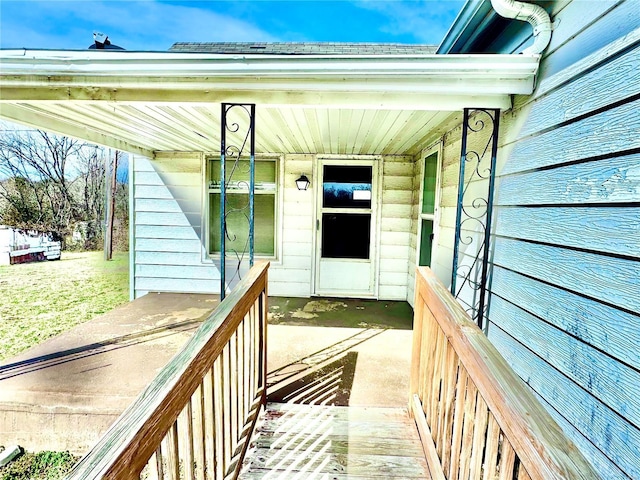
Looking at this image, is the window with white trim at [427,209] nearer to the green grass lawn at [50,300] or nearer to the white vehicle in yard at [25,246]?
Answer: the green grass lawn at [50,300]

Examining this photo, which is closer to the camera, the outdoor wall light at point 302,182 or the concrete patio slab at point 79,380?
the concrete patio slab at point 79,380

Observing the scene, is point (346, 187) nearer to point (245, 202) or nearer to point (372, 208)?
point (372, 208)

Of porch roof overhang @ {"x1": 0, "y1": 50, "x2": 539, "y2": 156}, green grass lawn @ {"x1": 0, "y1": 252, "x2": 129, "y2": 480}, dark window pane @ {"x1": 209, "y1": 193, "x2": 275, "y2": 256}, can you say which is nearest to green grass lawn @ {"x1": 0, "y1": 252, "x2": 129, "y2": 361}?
green grass lawn @ {"x1": 0, "y1": 252, "x2": 129, "y2": 480}

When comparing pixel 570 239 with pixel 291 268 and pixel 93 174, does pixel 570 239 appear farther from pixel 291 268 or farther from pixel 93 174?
pixel 93 174

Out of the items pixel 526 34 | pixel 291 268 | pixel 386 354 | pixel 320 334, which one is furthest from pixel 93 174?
pixel 526 34

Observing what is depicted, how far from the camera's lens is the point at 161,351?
2.85 metres

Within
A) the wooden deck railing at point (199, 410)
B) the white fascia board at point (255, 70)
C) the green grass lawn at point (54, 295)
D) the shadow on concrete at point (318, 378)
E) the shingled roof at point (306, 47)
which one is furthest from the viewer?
the green grass lawn at point (54, 295)

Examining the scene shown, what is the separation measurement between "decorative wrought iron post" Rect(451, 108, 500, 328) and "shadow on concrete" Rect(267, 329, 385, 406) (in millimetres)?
1069

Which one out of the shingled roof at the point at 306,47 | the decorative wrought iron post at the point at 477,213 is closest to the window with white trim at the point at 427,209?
the decorative wrought iron post at the point at 477,213

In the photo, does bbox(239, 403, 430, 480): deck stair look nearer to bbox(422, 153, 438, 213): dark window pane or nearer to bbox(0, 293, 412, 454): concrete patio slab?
bbox(0, 293, 412, 454): concrete patio slab

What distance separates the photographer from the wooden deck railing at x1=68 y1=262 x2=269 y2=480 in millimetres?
610

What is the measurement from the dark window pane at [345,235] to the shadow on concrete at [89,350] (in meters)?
2.09

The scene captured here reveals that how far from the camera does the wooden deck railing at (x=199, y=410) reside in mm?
610

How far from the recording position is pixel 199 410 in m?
1.05
